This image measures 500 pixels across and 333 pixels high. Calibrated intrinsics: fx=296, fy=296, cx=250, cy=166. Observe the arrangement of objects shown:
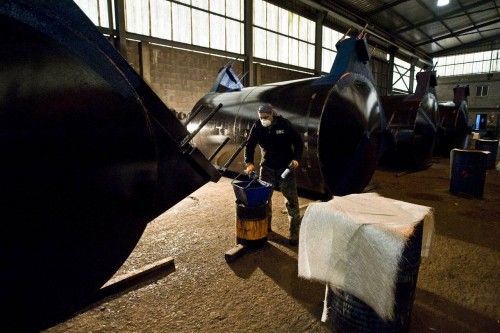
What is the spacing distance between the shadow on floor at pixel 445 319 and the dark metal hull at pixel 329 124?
263 centimetres

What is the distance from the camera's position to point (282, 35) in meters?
14.1

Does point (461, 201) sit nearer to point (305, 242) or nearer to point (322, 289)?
point (322, 289)

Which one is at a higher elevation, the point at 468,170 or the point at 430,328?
the point at 468,170

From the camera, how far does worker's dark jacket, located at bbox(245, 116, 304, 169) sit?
3.96m

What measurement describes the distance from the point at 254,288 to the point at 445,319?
164 centimetres

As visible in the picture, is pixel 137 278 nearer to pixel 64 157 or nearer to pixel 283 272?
pixel 283 272

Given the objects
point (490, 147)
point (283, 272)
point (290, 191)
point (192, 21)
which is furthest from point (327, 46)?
point (283, 272)

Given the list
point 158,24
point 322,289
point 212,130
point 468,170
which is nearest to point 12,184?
point 322,289

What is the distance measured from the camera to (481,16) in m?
19.8

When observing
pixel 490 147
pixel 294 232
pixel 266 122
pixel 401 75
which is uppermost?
pixel 401 75

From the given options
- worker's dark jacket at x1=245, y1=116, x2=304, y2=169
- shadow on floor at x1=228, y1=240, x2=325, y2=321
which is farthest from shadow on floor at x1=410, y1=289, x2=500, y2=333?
worker's dark jacket at x1=245, y1=116, x2=304, y2=169

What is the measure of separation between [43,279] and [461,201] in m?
6.93

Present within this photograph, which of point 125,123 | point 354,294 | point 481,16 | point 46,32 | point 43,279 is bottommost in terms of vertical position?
point 354,294

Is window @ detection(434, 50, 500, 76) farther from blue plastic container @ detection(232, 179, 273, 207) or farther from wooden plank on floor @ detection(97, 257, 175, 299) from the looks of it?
wooden plank on floor @ detection(97, 257, 175, 299)
